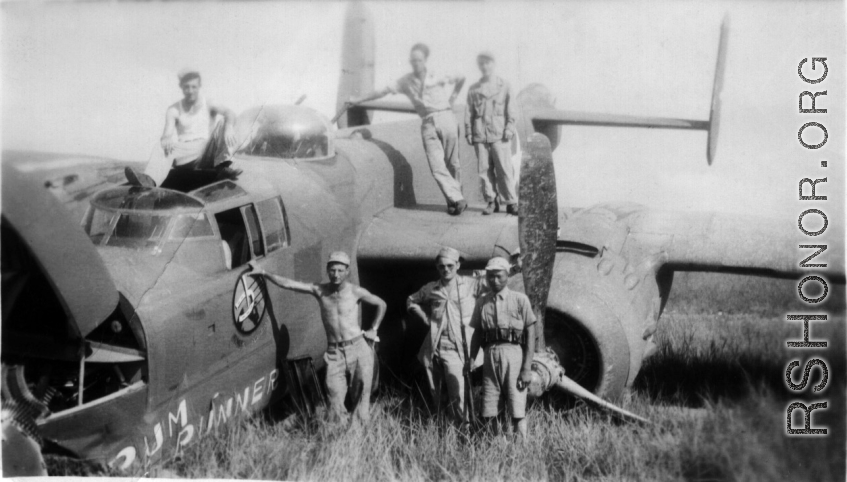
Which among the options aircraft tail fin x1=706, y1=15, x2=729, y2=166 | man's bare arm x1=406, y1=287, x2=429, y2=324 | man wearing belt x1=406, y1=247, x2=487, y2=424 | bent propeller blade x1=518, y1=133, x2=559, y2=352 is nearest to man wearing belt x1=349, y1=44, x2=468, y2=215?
bent propeller blade x1=518, y1=133, x2=559, y2=352

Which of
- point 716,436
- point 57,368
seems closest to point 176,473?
point 57,368

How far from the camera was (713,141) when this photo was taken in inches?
372

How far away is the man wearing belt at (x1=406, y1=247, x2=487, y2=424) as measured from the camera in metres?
6.04

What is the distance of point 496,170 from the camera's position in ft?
28.2

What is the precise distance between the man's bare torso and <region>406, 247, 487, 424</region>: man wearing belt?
53cm

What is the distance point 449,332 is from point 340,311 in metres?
0.90

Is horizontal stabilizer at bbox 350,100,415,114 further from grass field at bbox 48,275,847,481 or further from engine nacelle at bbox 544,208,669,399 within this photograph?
grass field at bbox 48,275,847,481

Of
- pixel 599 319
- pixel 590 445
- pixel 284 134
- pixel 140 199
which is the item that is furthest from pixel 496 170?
pixel 140 199

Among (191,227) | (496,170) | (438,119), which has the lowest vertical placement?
(191,227)

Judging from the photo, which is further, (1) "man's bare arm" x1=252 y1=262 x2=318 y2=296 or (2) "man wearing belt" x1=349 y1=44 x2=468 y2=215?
(2) "man wearing belt" x1=349 y1=44 x2=468 y2=215

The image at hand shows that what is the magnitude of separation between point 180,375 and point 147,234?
3.32ft

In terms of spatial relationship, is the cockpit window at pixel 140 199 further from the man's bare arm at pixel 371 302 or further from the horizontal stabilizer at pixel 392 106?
the horizontal stabilizer at pixel 392 106

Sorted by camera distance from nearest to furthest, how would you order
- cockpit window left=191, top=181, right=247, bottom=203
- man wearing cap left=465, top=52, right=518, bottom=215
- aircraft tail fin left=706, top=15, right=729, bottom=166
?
cockpit window left=191, top=181, right=247, bottom=203
aircraft tail fin left=706, top=15, right=729, bottom=166
man wearing cap left=465, top=52, right=518, bottom=215

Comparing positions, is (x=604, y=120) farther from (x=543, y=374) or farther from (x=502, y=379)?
(x=502, y=379)
